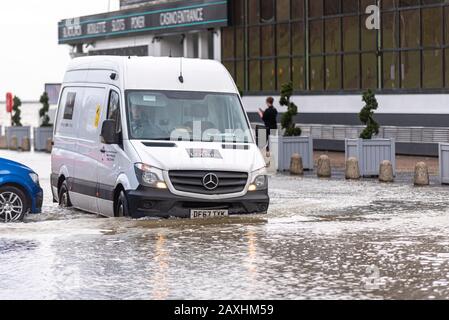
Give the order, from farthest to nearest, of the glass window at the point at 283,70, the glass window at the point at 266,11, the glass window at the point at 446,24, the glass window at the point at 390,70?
the glass window at the point at 266,11 < the glass window at the point at 283,70 < the glass window at the point at 390,70 < the glass window at the point at 446,24

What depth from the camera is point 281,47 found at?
47.2m

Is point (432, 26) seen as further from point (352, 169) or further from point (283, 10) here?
point (352, 169)

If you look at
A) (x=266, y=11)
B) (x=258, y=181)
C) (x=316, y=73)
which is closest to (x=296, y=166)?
(x=258, y=181)

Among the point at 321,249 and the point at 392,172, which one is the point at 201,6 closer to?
the point at 392,172

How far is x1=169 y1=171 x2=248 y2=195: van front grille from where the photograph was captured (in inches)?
615

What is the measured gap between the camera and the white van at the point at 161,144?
15648 mm

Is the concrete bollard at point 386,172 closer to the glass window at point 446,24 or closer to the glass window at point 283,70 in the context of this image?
the glass window at point 446,24

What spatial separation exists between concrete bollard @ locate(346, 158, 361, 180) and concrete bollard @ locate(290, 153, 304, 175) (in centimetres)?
225

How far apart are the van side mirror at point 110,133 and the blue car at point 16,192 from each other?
64.2 inches

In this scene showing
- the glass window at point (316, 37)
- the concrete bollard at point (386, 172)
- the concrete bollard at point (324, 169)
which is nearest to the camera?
the concrete bollard at point (386, 172)

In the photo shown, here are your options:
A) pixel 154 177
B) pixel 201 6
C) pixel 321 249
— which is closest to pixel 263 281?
pixel 321 249

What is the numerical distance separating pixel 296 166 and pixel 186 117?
12.6 meters

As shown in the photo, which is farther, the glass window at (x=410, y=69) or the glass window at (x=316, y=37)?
the glass window at (x=316, y=37)

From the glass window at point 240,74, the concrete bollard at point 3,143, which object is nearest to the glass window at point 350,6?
the glass window at point 240,74
